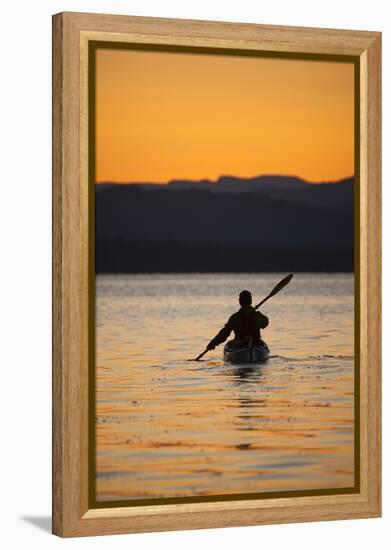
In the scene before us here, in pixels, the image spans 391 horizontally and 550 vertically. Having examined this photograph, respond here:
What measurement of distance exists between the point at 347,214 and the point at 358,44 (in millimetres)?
850

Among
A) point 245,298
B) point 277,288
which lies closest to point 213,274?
point 245,298

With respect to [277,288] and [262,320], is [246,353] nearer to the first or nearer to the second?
[262,320]

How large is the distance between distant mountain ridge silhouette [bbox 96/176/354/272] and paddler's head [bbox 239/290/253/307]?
118 millimetres

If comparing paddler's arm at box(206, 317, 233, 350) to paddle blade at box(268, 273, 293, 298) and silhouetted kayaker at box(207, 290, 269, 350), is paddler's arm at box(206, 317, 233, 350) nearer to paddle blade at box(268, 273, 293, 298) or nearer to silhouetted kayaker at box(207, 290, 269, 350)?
silhouetted kayaker at box(207, 290, 269, 350)

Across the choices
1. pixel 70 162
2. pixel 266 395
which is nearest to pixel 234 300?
pixel 266 395

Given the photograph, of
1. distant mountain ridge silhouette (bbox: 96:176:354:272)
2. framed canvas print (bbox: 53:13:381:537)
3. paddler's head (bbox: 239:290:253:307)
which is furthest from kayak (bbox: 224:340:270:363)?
distant mountain ridge silhouette (bbox: 96:176:354:272)

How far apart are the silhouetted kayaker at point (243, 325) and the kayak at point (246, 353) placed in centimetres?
3

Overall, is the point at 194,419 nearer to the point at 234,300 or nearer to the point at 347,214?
the point at 234,300

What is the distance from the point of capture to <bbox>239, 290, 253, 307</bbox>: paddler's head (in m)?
8.27

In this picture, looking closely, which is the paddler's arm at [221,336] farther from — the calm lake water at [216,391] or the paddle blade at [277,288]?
the paddle blade at [277,288]

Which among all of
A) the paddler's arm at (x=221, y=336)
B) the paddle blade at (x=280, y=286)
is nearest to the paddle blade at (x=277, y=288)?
the paddle blade at (x=280, y=286)

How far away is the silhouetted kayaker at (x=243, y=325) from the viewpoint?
8234mm

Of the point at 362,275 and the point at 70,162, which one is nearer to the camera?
the point at 70,162

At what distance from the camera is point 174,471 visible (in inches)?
316
